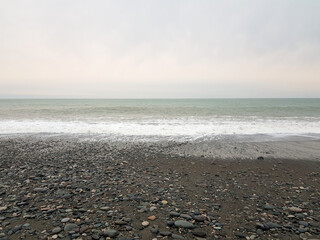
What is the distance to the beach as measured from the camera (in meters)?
3.00

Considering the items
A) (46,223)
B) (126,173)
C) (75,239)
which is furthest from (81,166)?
(75,239)

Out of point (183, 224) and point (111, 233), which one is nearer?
point (111, 233)

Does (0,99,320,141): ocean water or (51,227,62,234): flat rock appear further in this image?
(0,99,320,141): ocean water

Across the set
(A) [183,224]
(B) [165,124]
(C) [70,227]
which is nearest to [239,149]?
(A) [183,224]

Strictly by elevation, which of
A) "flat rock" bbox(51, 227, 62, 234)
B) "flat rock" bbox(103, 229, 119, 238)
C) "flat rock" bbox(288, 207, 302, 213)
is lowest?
"flat rock" bbox(288, 207, 302, 213)

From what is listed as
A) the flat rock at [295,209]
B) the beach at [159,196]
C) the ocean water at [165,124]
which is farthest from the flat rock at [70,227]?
the ocean water at [165,124]

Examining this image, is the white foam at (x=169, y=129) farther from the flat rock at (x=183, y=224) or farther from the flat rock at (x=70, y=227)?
the flat rock at (x=70, y=227)

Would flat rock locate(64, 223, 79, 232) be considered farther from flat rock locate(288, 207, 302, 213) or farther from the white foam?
the white foam

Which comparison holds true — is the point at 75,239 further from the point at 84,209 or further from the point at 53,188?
the point at 53,188

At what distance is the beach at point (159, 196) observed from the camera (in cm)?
300

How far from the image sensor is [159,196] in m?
4.09

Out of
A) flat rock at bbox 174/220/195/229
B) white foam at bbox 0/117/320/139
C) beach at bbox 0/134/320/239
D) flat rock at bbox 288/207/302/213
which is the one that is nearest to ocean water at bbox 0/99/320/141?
white foam at bbox 0/117/320/139

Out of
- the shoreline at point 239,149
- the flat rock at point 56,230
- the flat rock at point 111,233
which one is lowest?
the shoreline at point 239,149

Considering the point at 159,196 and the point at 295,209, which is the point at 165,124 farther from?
the point at 295,209
